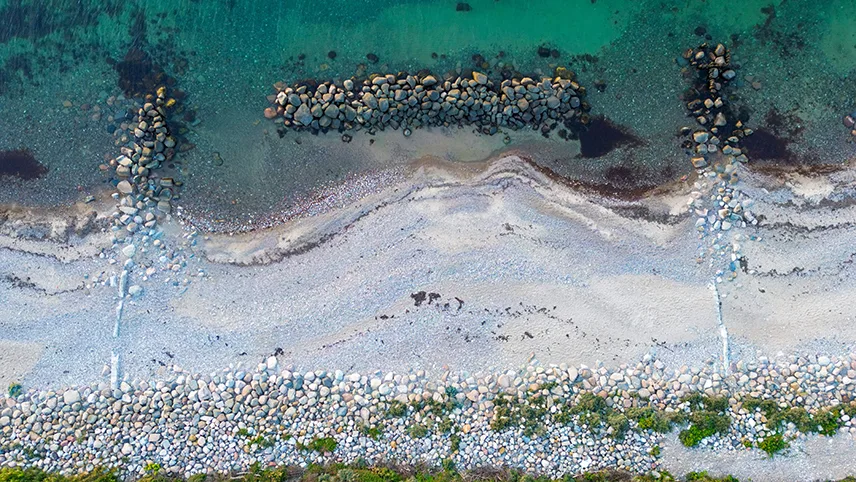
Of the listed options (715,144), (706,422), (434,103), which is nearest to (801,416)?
(706,422)

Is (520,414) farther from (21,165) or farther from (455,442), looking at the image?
(21,165)

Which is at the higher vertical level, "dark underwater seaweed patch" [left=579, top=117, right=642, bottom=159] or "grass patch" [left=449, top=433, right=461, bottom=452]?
"dark underwater seaweed patch" [left=579, top=117, right=642, bottom=159]

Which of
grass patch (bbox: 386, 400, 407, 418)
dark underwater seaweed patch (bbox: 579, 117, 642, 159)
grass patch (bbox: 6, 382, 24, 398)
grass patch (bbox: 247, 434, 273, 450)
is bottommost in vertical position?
grass patch (bbox: 247, 434, 273, 450)

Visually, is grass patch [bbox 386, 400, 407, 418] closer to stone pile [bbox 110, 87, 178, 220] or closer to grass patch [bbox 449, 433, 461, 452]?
grass patch [bbox 449, 433, 461, 452]

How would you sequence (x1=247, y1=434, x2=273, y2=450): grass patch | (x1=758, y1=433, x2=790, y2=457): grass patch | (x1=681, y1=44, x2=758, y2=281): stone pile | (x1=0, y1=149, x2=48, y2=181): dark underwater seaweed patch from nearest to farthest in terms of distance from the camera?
1. (x1=758, y1=433, x2=790, y2=457): grass patch
2. (x1=247, y1=434, x2=273, y2=450): grass patch
3. (x1=681, y1=44, x2=758, y2=281): stone pile
4. (x1=0, y1=149, x2=48, y2=181): dark underwater seaweed patch

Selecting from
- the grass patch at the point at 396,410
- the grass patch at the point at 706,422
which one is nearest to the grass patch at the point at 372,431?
the grass patch at the point at 396,410

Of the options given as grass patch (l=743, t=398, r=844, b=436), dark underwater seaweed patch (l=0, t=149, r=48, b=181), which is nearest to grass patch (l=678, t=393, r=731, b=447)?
grass patch (l=743, t=398, r=844, b=436)

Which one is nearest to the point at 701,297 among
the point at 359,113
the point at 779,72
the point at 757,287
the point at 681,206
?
the point at 757,287
